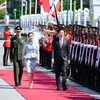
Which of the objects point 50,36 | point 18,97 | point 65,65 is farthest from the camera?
point 50,36

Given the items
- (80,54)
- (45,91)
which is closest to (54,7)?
(80,54)

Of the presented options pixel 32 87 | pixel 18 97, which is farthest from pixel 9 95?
pixel 32 87

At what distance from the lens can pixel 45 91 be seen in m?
15.0

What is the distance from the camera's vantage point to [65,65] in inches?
590

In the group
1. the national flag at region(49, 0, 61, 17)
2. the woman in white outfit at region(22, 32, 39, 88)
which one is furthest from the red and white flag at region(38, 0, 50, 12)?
the woman in white outfit at region(22, 32, 39, 88)

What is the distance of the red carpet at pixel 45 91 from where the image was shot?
45.0 ft

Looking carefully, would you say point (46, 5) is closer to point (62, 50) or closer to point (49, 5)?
point (49, 5)

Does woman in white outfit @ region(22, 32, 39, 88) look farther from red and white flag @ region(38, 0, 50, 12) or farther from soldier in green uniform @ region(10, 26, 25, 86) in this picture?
red and white flag @ region(38, 0, 50, 12)

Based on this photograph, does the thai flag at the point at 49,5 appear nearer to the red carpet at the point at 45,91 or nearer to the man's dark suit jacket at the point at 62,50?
the red carpet at the point at 45,91

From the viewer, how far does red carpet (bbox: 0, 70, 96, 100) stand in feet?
45.0

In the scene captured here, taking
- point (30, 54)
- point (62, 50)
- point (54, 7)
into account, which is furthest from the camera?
point (54, 7)

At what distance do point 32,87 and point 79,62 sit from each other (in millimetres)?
1916

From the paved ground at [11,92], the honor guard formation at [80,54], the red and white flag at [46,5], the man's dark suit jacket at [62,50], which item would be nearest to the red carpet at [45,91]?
the paved ground at [11,92]

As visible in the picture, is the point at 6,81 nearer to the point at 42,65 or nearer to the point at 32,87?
A: the point at 32,87
